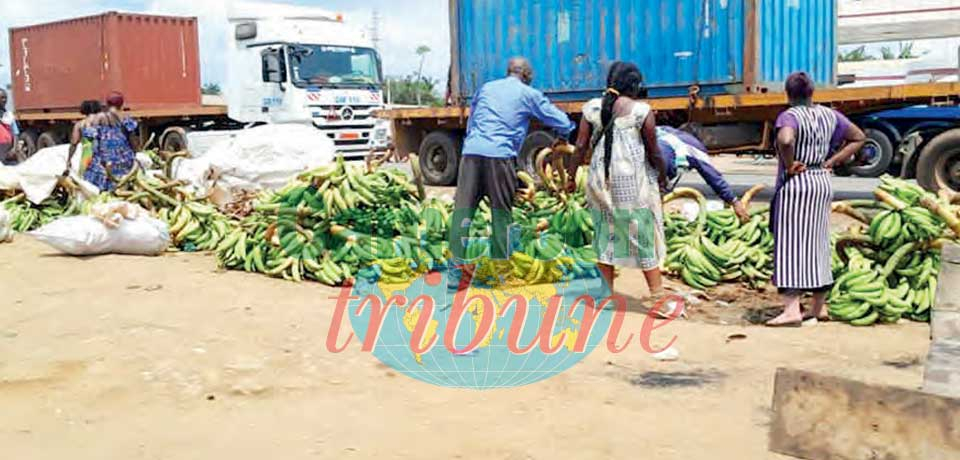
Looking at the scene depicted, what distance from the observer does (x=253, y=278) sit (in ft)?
22.4

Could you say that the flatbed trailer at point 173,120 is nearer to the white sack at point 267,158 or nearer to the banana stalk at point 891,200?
the white sack at point 267,158

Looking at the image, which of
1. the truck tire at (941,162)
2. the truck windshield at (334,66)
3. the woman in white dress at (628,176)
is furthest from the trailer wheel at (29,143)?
the woman in white dress at (628,176)

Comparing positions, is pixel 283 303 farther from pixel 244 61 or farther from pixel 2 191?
pixel 244 61

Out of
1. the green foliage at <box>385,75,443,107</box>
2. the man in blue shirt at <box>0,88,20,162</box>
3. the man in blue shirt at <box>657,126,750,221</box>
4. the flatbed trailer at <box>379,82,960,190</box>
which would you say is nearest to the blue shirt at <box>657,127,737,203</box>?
the man in blue shirt at <box>657,126,750,221</box>

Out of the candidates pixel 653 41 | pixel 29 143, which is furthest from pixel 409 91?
pixel 653 41

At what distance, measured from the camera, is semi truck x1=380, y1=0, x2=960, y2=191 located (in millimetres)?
11188

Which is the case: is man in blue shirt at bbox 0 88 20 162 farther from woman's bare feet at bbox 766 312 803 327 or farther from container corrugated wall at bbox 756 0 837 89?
woman's bare feet at bbox 766 312 803 327

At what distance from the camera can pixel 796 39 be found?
12.5 meters

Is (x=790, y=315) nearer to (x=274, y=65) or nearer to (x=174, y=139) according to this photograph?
(x=274, y=65)

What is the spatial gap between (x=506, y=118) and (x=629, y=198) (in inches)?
43.5

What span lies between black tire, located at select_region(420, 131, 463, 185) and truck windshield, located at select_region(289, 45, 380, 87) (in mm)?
2210

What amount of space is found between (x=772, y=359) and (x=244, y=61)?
14212 millimetres

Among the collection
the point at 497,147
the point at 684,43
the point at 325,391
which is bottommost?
the point at 325,391

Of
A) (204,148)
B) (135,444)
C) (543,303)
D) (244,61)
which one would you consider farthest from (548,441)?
(204,148)
